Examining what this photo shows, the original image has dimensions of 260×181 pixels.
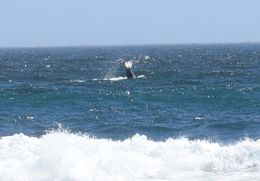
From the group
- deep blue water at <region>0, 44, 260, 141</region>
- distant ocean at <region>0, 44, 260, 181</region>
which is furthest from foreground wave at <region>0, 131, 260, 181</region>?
deep blue water at <region>0, 44, 260, 141</region>

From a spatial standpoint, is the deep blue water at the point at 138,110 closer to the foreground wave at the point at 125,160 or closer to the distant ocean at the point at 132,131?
the distant ocean at the point at 132,131

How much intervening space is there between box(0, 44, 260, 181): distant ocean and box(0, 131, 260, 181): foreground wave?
0.02 m

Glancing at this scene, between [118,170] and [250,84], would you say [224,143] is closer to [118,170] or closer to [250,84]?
[118,170]

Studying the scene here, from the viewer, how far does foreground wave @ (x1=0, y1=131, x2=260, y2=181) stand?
15617 mm

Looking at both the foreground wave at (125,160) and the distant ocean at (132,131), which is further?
the distant ocean at (132,131)

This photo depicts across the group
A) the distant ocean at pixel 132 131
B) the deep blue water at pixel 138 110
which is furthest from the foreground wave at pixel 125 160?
the deep blue water at pixel 138 110

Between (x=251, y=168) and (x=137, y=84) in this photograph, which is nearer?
(x=251, y=168)

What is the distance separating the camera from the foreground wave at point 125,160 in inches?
615

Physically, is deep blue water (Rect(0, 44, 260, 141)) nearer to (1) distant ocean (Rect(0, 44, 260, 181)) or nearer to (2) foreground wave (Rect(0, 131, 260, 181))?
(1) distant ocean (Rect(0, 44, 260, 181))

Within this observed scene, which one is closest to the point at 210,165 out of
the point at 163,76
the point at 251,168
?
the point at 251,168

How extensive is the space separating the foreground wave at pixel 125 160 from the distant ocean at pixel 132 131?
24 mm

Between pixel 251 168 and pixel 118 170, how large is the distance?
3.16 m

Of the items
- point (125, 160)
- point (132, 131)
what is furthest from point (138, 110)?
point (125, 160)

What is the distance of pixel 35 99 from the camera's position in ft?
104
